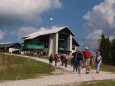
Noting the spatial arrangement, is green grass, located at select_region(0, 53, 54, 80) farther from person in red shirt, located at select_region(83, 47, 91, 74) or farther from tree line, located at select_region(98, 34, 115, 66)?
tree line, located at select_region(98, 34, 115, 66)

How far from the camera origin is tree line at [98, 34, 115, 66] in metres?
90.9

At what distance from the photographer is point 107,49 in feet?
308

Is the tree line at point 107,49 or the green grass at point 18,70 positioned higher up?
the tree line at point 107,49

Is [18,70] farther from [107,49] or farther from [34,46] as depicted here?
[34,46]

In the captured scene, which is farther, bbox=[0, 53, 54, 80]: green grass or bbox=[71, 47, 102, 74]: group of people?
bbox=[71, 47, 102, 74]: group of people

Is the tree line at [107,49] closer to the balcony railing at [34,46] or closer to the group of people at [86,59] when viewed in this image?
the balcony railing at [34,46]

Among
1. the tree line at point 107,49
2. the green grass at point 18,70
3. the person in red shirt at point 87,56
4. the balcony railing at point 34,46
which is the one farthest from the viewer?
the balcony railing at point 34,46

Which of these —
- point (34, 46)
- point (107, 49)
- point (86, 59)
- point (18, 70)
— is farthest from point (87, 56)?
point (34, 46)

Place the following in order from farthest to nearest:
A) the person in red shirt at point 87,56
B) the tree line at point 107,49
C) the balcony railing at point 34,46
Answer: the balcony railing at point 34,46, the tree line at point 107,49, the person in red shirt at point 87,56

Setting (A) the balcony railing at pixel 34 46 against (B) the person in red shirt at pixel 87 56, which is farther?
(A) the balcony railing at pixel 34 46

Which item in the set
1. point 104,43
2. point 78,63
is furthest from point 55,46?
point 78,63

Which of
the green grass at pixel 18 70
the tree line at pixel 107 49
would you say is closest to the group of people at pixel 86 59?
the green grass at pixel 18 70

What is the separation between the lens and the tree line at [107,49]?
90912 mm

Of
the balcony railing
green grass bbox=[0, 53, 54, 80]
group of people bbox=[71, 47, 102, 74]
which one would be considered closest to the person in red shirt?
group of people bbox=[71, 47, 102, 74]
